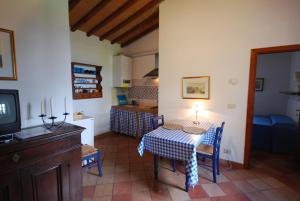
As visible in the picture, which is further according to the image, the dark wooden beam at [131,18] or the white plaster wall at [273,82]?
the white plaster wall at [273,82]

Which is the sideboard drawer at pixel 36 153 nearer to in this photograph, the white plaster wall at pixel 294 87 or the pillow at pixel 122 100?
the pillow at pixel 122 100

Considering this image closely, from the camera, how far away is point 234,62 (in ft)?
8.67

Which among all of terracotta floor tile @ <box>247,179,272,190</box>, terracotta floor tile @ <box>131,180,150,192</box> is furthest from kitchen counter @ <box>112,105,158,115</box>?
terracotta floor tile @ <box>247,179,272,190</box>

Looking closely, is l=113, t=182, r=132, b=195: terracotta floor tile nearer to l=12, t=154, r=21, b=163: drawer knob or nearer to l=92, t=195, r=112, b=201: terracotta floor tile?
l=92, t=195, r=112, b=201: terracotta floor tile

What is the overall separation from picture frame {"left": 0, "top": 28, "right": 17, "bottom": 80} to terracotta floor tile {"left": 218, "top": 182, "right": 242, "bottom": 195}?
287 cm

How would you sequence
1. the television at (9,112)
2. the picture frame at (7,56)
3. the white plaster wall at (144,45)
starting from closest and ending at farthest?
the television at (9,112), the picture frame at (7,56), the white plaster wall at (144,45)

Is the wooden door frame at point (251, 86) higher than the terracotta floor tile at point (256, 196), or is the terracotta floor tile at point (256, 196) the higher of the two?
the wooden door frame at point (251, 86)

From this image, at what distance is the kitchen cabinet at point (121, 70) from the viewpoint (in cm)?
443

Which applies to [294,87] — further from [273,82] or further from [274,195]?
[274,195]

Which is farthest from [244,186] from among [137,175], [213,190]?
[137,175]

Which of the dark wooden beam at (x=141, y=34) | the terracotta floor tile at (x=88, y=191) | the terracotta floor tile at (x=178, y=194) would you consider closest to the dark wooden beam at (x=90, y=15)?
the dark wooden beam at (x=141, y=34)

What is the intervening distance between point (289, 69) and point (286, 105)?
3.20 ft

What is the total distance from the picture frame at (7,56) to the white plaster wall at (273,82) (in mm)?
5503

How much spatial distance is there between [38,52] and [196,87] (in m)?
2.52
